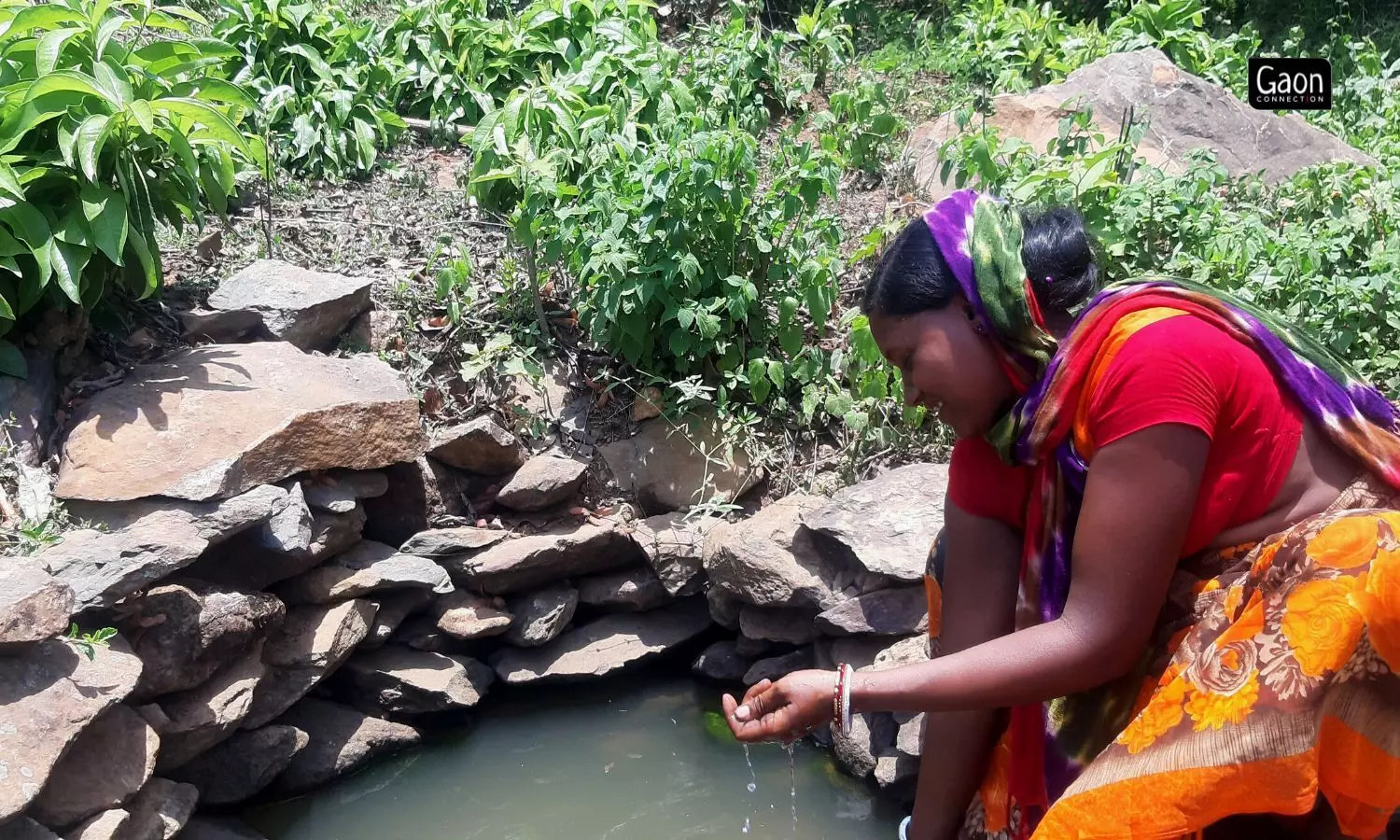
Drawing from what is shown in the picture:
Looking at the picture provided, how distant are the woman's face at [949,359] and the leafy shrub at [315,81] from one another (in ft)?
11.6

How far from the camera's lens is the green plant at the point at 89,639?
9.02 ft

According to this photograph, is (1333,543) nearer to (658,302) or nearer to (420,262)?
(658,302)

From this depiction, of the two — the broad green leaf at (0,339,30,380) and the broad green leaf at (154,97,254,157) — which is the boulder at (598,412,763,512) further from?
the broad green leaf at (0,339,30,380)

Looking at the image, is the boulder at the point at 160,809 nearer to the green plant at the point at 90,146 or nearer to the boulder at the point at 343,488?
the boulder at the point at 343,488

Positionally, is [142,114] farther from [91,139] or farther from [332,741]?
[332,741]

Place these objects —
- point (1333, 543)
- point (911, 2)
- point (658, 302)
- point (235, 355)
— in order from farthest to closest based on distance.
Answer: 1. point (911, 2)
2. point (658, 302)
3. point (235, 355)
4. point (1333, 543)

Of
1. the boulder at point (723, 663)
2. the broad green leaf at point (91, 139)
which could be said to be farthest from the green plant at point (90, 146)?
the boulder at point (723, 663)

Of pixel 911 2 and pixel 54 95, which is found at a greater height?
pixel 54 95

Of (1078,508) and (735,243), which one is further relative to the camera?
(735,243)

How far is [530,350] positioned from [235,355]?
3.10 ft

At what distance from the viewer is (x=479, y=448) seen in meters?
3.88

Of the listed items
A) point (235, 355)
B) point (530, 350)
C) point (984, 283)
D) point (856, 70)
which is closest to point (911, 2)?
point (856, 70)

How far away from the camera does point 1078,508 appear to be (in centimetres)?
188

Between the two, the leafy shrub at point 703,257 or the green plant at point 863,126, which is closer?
the leafy shrub at point 703,257
